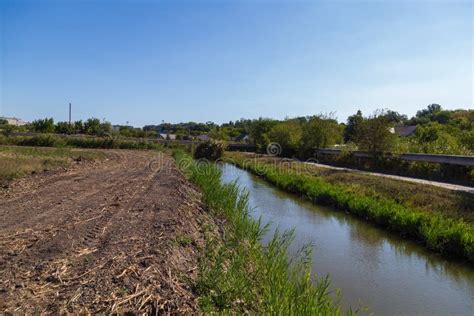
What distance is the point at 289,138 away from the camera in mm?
44594

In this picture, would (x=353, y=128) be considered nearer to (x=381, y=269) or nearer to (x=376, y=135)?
(x=376, y=135)

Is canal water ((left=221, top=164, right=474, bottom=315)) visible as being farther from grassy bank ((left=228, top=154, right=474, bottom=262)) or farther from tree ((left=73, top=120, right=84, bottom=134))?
tree ((left=73, top=120, right=84, bottom=134))

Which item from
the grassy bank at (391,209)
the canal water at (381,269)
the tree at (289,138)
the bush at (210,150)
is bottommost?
the canal water at (381,269)

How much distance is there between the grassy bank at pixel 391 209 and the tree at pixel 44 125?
47.0m

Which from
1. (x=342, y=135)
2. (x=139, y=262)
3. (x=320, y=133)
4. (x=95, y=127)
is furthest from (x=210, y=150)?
(x=139, y=262)

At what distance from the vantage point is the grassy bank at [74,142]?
4166cm

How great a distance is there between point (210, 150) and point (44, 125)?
31.1 m

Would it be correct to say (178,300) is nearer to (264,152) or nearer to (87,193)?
(87,193)

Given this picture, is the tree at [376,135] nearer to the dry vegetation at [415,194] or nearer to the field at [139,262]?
the dry vegetation at [415,194]

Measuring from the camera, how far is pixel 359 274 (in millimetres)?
8945

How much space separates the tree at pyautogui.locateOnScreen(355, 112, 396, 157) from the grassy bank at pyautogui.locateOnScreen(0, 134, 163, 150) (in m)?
26.8

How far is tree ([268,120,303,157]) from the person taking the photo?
43.3m

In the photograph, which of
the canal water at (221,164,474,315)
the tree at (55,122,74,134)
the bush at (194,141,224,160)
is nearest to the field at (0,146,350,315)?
the canal water at (221,164,474,315)

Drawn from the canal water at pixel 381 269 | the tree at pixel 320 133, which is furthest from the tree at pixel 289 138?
the canal water at pixel 381 269
